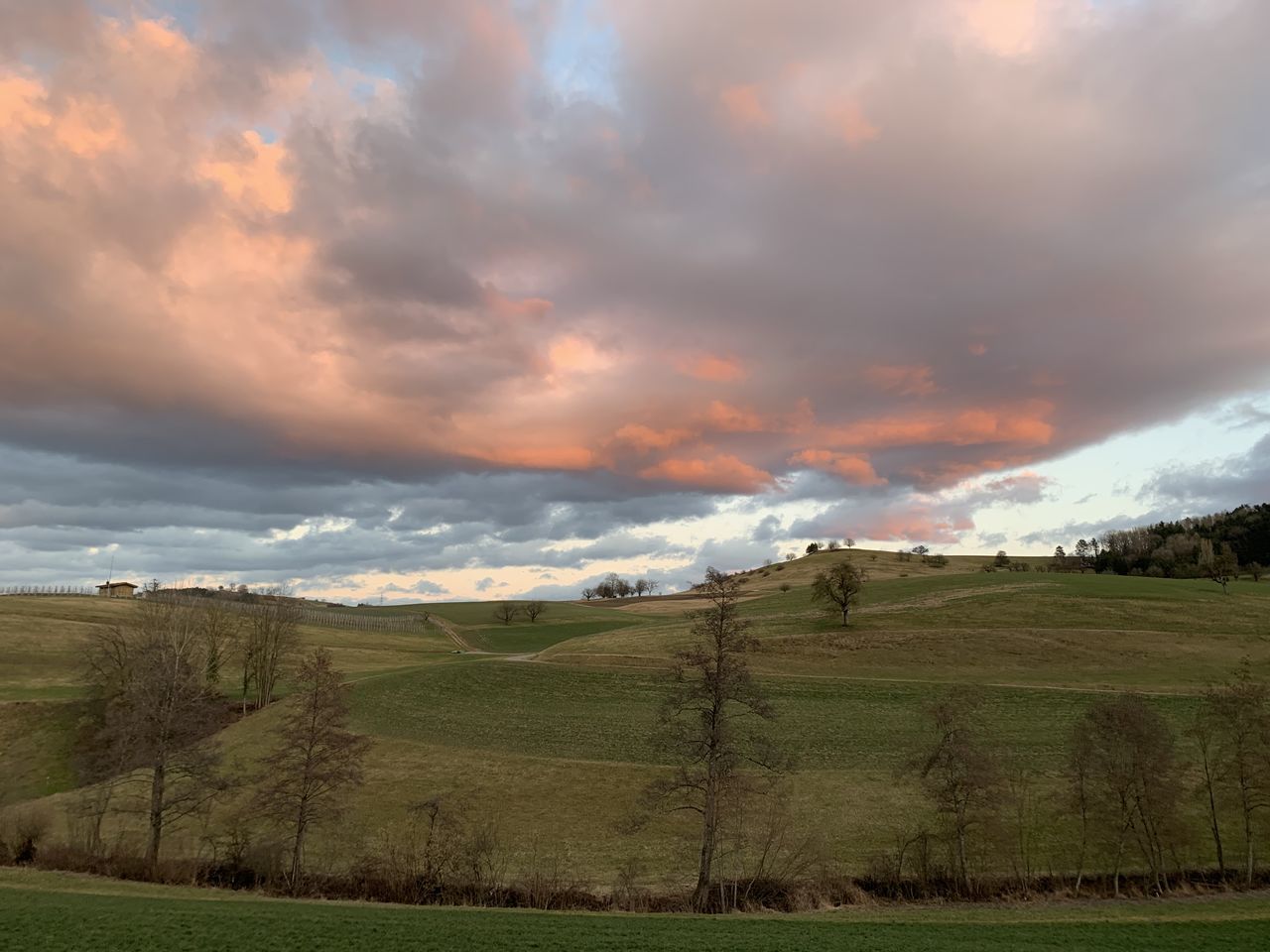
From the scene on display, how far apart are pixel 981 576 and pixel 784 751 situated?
93703 millimetres

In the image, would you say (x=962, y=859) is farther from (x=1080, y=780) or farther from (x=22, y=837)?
(x=22, y=837)

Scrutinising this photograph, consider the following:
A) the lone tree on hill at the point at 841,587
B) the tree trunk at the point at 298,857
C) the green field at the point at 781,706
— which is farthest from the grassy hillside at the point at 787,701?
the lone tree on hill at the point at 841,587

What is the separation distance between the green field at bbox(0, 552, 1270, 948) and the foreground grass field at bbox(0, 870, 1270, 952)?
164 centimetres

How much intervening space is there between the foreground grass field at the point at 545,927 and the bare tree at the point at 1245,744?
8.73 meters

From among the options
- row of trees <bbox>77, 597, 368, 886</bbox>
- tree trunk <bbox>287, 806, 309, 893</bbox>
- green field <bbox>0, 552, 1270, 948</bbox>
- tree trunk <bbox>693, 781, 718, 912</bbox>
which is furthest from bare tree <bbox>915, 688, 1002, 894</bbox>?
tree trunk <bbox>287, 806, 309, 893</bbox>

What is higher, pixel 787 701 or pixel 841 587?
pixel 841 587

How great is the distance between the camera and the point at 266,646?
88375 millimetres

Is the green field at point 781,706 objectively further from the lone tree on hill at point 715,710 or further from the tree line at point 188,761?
the lone tree on hill at point 715,710

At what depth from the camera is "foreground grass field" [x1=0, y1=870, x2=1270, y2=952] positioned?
76.0ft

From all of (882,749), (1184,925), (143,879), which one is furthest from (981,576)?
(143,879)

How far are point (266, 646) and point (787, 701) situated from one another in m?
63.1

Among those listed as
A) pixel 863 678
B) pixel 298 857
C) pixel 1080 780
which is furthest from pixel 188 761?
pixel 863 678

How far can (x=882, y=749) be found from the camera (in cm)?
5566

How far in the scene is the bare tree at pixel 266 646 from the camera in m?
87.1
